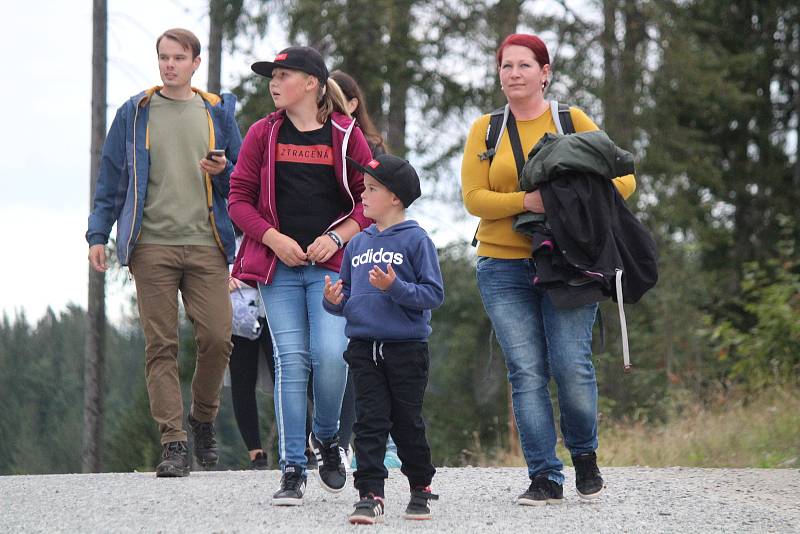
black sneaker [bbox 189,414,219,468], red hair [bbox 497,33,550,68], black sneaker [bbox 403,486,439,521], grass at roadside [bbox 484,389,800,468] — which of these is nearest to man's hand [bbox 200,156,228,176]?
black sneaker [bbox 189,414,219,468]

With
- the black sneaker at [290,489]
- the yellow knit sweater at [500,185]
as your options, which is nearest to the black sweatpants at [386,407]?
the black sneaker at [290,489]

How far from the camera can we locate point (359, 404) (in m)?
5.66

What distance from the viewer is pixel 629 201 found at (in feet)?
63.7

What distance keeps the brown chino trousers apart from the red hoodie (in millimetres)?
1204

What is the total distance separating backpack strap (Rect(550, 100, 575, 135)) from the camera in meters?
6.34

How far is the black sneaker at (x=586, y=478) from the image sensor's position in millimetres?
6266

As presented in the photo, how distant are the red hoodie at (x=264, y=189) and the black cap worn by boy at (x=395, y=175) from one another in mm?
539

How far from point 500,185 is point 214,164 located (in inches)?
73.5

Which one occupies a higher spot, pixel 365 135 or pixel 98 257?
pixel 365 135

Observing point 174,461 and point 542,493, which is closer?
point 542,493

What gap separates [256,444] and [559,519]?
3.26 m

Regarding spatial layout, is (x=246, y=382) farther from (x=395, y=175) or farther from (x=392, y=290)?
(x=392, y=290)

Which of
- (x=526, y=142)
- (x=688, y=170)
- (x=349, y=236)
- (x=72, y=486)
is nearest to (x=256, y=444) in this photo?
(x=72, y=486)

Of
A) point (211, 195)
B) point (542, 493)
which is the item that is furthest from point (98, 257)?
point (542, 493)
